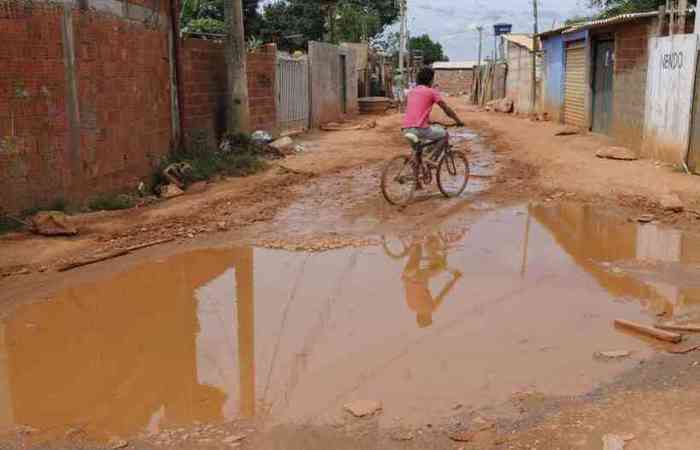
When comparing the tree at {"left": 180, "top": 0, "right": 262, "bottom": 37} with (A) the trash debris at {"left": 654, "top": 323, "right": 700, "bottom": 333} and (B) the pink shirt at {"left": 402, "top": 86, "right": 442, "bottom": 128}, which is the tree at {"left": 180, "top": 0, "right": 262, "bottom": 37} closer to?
(B) the pink shirt at {"left": 402, "top": 86, "right": 442, "bottom": 128}

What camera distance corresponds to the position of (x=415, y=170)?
9766 mm

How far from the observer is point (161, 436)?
3.80 meters

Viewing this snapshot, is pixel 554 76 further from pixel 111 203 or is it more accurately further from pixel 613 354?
pixel 613 354

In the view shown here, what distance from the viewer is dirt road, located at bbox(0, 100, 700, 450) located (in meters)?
3.91

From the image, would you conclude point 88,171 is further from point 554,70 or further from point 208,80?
point 554,70

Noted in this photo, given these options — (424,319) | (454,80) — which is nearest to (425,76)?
(424,319)

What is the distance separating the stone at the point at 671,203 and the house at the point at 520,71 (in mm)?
17492

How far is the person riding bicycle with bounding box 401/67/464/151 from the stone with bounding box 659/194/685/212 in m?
2.88

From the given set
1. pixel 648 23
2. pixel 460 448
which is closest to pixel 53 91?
pixel 460 448

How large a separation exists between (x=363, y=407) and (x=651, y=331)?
2232 mm

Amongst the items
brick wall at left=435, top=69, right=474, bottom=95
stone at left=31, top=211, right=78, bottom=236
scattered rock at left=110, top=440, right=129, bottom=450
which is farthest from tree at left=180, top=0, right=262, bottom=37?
scattered rock at left=110, top=440, right=129, bottom=450

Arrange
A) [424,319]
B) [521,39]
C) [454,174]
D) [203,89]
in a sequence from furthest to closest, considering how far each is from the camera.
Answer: [521,39] < [203,89] < [454,174] < [424,319]

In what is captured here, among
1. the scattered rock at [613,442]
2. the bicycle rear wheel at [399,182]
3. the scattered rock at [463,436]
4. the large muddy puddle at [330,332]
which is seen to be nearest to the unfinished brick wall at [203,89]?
the bicycle rear wheel at [399,182]

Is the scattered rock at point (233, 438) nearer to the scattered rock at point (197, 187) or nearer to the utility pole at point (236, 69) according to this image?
the scattered rock at point (197, 187)
